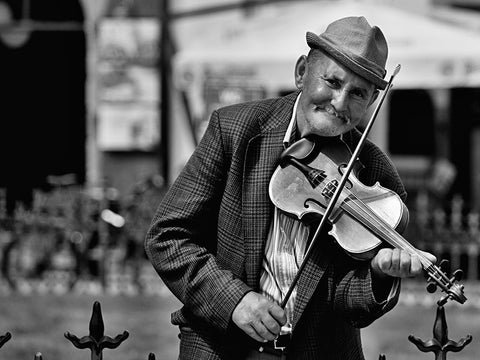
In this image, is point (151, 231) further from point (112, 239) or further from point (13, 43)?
point (13, 43)

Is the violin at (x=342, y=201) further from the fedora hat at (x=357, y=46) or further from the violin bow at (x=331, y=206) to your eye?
the fedora hat at (x=357, y=46)

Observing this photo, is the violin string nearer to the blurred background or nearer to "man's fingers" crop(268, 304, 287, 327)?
"man's fingers" crop(268, 304, 287, 327)

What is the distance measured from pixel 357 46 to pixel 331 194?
0.35 m

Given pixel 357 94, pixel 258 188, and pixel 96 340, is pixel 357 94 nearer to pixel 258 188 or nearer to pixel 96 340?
pixel 258 188

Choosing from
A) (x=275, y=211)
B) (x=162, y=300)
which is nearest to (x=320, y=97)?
(x=275, y=211)

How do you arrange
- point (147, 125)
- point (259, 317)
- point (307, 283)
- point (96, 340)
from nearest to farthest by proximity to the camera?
1. point (259, 317)
2. point (307, 283)
3. point (96, 340)
4. point (147, 125)

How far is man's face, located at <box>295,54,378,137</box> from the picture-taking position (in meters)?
2.55

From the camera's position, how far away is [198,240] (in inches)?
104

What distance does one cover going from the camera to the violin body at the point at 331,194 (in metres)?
2.49

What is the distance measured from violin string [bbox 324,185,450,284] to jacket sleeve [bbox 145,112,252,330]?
322 millimetres

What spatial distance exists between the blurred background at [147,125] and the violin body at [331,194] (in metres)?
5.11

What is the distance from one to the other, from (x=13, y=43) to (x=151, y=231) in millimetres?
10701

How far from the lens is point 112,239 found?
10.7 m

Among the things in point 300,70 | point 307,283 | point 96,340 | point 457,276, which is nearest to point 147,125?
point 96,340
